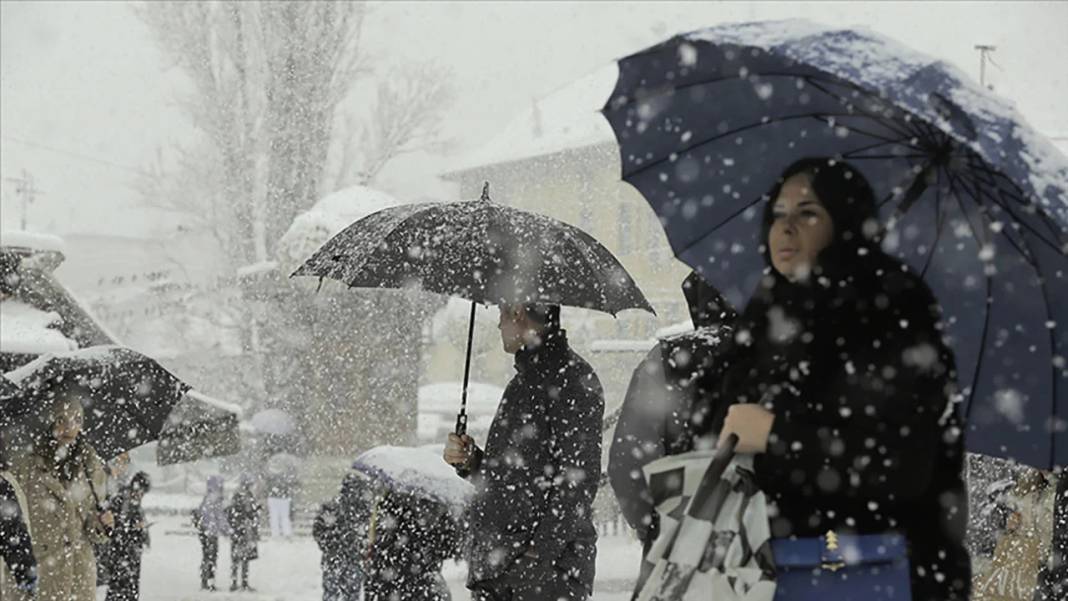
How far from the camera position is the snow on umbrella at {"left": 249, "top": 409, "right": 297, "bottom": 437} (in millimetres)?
25641

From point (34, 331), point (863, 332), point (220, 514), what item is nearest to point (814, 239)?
point (863, 332)

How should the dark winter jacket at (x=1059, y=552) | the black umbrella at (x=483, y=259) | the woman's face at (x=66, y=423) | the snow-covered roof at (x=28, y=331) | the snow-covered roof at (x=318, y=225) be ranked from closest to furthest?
the black umbrella at (x=483, y=259) < the dark winter jacket at (x=1059, y=552) < the woman's face at (x=66, y=423) < the snow-covered roof at (x=28, y=331) < the snow-covered roof at (x=318, y=225)

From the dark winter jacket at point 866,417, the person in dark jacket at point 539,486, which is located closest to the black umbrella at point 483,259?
the person in dark jacket at point 539,486

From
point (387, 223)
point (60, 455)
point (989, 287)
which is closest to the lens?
point (989, 287)

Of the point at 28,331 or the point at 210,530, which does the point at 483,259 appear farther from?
the point at 210,530

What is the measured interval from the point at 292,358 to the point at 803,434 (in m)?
22.7

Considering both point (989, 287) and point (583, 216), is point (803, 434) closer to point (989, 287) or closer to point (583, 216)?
point (989, 287)

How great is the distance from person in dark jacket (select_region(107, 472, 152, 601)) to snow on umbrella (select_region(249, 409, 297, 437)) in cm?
1142

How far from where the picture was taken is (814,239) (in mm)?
3121

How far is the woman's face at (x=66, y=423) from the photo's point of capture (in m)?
7.86

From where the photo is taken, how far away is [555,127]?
61.1 meters

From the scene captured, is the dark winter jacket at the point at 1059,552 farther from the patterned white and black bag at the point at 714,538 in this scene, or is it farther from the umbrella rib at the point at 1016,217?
the patterned white and black bag at the point at 714,538

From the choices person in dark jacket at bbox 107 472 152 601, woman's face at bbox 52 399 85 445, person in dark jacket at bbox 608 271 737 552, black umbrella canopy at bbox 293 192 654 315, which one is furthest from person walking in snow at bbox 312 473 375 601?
person in dark jacket at bbox 608 271 737 552

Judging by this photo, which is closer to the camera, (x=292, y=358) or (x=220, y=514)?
(x=220, y=514)
